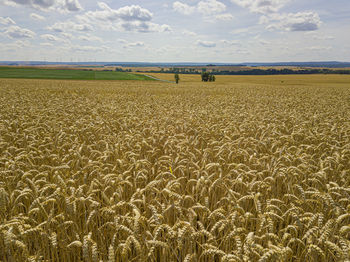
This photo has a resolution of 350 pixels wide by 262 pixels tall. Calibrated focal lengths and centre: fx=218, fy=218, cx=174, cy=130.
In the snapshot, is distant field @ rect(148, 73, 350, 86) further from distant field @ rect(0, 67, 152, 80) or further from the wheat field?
the wheat field

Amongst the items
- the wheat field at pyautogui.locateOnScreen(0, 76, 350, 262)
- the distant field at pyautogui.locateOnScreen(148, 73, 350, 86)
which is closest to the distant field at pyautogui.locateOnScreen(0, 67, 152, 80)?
the distant field at pyautogui.locateOnScreen(148, 73, 350, 86)

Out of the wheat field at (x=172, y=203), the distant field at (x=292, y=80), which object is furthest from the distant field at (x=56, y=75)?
the wheat field at (x=172, y=203)

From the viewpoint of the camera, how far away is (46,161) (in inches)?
188

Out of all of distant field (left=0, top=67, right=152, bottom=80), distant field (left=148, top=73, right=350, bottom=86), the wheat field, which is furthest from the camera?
distant field (left=0, top=67, right=152, bottom=80)

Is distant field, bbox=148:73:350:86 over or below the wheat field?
over

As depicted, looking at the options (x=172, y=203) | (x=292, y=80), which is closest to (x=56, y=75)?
(x=292, y=80)

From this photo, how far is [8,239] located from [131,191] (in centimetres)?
195

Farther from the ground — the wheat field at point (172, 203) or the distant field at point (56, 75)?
the distant field at point (56, 75)

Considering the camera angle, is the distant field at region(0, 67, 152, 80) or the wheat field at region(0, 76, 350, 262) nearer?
the wheat field at region(0, 76, 350, 262)

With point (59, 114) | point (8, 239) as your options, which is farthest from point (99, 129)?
point (8, 239)

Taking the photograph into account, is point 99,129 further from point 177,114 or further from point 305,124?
point 305,124

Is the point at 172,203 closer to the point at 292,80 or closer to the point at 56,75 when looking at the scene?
the point at 292,80

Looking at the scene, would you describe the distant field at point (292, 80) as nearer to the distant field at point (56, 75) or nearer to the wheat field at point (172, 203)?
the distant field at point (56, 75)

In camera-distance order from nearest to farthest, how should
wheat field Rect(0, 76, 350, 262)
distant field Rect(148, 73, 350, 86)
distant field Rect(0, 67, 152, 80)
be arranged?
wheat field Rect(0, 76, 350, 262), distant field Rect(148, 73, 350, 86), distant field Rect(0, 67, 152, 80)
